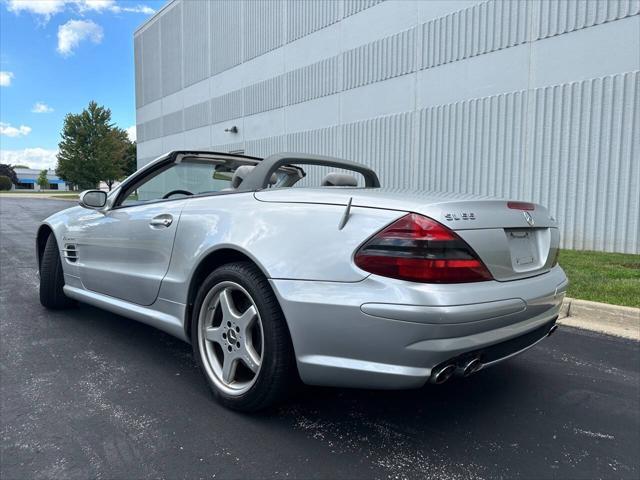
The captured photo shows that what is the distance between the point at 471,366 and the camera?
197 centimetres

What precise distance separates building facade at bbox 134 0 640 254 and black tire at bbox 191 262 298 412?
26.5 ft

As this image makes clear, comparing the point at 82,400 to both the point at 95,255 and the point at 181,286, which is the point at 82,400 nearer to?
the point at 181,286

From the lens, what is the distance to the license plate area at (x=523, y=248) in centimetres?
218

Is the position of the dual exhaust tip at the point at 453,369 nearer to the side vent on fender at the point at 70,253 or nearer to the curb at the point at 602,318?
the curb at the point at 602,318

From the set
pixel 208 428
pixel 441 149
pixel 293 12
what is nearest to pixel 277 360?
pixel 208 428

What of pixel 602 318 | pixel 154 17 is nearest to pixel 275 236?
pixel 602 318

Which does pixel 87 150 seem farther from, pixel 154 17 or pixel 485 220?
pixel 485 220

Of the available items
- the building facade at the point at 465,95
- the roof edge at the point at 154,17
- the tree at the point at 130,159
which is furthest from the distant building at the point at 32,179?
the building facade at the point at 465,95

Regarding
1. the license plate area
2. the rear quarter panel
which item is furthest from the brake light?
the rear quarter panel

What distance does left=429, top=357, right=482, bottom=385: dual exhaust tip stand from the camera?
188 centimetres

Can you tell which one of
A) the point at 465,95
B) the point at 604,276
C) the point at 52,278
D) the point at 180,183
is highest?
the point at 465,95

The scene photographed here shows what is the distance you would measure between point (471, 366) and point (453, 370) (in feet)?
0.33

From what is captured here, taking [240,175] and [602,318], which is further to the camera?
[602,318]

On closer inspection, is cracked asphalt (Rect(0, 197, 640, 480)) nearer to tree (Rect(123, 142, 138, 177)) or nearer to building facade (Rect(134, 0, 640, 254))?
building facade (Rect(134, 0, 640, 254))
